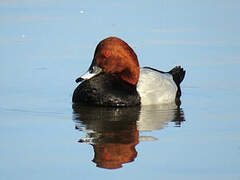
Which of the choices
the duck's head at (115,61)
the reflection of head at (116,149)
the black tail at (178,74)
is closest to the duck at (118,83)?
the duck's head at (115,61)

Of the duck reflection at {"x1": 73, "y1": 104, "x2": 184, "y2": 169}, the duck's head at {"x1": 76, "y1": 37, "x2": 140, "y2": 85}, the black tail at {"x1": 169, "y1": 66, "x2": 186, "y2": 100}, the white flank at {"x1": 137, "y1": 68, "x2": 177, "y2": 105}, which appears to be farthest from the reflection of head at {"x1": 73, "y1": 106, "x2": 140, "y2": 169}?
the black tail at {"x1": 169, "y1": 66, "x2": 186, "y2": 100}

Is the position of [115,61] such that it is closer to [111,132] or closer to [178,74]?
[178,74]

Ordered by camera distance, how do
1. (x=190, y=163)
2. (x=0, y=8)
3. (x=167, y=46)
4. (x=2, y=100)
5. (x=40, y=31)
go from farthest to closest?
(x=0, y=8)
(x=40, y=31)
(x=167, y=46)
(x=2, y=100)
(x=190, y=163)

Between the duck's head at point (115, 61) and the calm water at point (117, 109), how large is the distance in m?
0.55

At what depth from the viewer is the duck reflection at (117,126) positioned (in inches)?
243

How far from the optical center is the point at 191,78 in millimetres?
10039

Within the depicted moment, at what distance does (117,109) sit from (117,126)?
3.79ft

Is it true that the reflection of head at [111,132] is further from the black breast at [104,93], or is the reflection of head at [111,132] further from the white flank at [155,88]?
the white flank at [155,88]

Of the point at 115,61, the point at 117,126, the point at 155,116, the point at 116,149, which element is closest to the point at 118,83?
the point at 115,61

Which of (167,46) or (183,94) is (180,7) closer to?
(167,46)

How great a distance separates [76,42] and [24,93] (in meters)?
2.75

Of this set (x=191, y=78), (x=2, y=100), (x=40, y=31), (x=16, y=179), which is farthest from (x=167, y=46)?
(x=16, y=179)

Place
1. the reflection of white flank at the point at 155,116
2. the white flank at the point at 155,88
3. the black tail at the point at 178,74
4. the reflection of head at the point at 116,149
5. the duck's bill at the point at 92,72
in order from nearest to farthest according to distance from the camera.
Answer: the reflection of head at the point at 116,149 < the reflection of white flank at the point at 155,116 < the duck's bill at the point at 92,72 < the white flank at the point at 155,88 < the black tail at the point at 178,74

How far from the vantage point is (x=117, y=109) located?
858 cm
